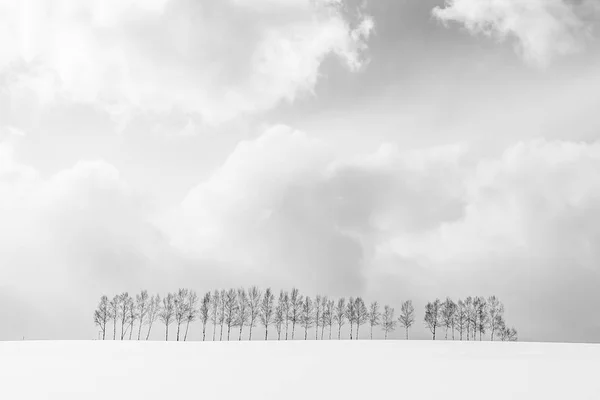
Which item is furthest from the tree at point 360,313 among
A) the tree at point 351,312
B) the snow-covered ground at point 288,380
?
the snow-covered ground at point 288,380

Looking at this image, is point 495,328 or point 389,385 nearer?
point 389,385

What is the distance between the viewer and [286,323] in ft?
392

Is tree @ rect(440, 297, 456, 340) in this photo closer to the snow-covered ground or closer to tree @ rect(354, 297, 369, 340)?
tree @ rect(354, 297, 369, 340)

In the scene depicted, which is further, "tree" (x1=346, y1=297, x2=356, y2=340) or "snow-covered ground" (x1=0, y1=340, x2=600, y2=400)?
"tree" (x1=346, y1=297, x2=356, y2=340)

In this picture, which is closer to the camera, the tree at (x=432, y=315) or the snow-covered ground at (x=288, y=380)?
the snow-covered ground at (x=288, y=380)

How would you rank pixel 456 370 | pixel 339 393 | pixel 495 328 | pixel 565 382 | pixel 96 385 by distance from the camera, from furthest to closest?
pixel 495 328
pixel 456 370
pixel 565 382
pixel 96 385
pixel 339 393

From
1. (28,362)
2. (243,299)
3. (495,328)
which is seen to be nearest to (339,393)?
(28,362)

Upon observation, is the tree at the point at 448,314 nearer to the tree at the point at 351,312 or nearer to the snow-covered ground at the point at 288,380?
the tree at the point at 351,312

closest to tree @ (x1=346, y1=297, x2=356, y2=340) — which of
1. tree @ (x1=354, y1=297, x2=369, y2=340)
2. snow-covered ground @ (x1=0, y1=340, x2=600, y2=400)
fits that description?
tree @ (x1=354, y1=297, x2=369, y2=340)

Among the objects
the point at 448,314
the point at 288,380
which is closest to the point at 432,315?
the point at 448,314

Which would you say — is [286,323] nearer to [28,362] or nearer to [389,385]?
[28,362]

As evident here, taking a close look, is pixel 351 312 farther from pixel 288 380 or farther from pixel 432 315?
pixel 288 380

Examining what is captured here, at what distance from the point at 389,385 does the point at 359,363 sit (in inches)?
531

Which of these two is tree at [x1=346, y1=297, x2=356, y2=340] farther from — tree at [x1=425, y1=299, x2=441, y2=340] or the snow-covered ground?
the snow-covered ground
